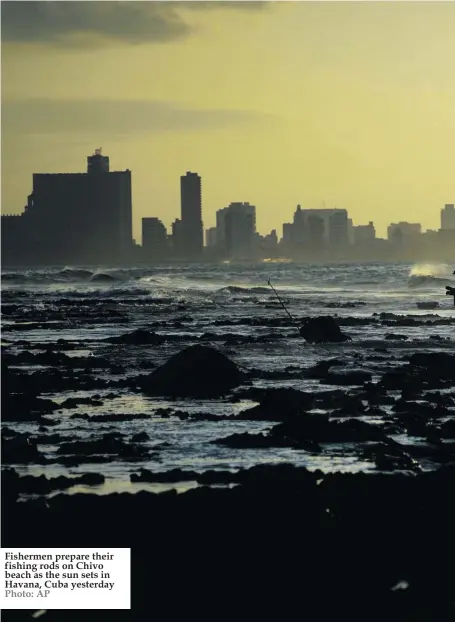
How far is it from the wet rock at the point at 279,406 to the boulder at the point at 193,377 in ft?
9.80

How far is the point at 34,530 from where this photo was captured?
55.7 ft

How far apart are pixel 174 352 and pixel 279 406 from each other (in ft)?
63.1

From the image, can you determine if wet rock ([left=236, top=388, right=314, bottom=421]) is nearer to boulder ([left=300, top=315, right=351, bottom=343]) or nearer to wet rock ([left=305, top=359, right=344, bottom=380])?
wet rock ([left=305, top=359, right=344, bottom=380])

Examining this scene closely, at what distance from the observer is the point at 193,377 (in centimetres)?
3175

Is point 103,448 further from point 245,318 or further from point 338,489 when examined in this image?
point 245,318

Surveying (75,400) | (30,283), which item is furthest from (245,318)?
(30,283)

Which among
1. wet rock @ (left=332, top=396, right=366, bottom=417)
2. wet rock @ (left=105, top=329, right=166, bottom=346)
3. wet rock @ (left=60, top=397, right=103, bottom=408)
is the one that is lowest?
wet rock @ (left=105, top=329, right=166, bottom=346)

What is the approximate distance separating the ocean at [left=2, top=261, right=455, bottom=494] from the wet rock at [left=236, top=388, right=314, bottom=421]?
512 millimetres

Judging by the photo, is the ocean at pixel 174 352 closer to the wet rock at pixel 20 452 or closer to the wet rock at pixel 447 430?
the wet rock at pixel 20 452

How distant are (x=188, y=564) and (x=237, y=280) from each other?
157639mm

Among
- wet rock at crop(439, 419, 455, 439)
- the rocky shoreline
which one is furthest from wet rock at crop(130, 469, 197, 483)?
wet rock at crop(439, 419, 455, 439)
